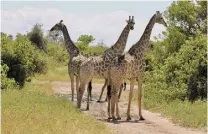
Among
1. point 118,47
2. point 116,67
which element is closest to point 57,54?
point 118,47

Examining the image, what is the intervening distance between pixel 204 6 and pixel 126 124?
13169 millimetres

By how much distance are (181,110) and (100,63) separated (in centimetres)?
291

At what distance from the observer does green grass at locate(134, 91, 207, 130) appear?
11922 mm

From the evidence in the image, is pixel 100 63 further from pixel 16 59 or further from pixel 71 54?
pixel 16 59

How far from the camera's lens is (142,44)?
13492 mm

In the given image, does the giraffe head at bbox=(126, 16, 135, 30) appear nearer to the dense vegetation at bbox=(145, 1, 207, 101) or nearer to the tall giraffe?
the tall giraffe

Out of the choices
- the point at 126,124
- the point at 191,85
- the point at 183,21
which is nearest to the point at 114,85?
the point at 126,124

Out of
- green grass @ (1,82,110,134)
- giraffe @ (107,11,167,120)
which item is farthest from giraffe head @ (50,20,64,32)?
green grass @ (1,82,110,134)

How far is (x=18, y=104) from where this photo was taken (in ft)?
38.9

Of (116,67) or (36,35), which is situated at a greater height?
(36,35)

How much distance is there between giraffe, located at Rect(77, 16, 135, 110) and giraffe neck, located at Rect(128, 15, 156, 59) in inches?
22.9

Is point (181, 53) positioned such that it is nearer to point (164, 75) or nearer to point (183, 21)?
point (164, 75)

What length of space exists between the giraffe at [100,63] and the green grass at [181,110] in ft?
7.49

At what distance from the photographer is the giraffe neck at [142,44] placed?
13352mm
